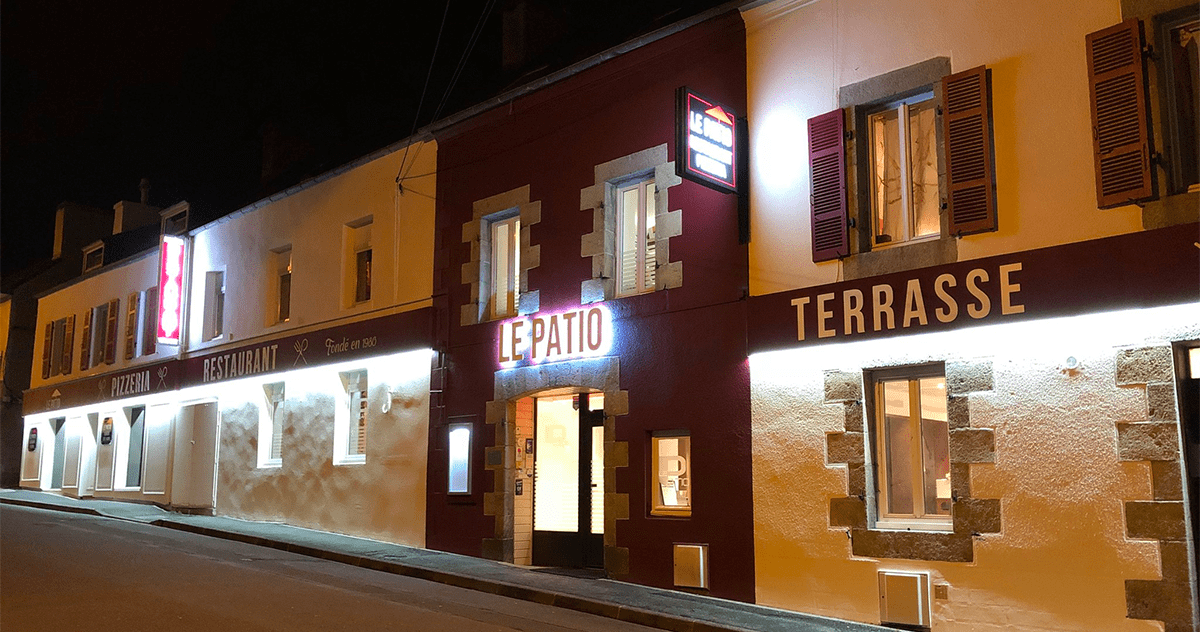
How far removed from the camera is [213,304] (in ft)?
70.5

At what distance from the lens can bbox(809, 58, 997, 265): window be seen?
369 inches

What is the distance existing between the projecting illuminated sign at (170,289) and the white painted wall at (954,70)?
52.5 ft

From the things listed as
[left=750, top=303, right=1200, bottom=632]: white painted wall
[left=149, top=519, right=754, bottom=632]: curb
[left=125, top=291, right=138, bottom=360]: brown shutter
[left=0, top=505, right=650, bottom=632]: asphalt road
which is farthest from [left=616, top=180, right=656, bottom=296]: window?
[left=125, top=291, right=138, bottom=360]: brown shutter

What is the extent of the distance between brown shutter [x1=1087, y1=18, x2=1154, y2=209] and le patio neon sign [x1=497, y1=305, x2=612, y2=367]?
6143 millimetres

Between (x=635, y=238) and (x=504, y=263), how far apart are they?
266 centimetres

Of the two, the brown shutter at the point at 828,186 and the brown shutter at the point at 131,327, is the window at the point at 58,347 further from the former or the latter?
the brown shutter at the point at 828,186

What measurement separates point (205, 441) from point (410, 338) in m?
8.21

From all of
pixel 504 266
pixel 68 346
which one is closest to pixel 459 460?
pixel 504 266

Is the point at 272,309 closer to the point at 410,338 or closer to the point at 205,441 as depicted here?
the point at 205,441

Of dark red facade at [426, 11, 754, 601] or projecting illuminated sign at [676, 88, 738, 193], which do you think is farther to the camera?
dark red facade at [426, 11, 754, 601]

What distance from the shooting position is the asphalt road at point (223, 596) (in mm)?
8406

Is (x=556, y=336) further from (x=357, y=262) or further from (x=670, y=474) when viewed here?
(x=357, y=262)

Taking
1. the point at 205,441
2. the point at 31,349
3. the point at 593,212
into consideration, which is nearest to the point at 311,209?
the point at 205,441

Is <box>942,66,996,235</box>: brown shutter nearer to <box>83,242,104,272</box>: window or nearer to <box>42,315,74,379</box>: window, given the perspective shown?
<box>83,242,104,272</box>: window
